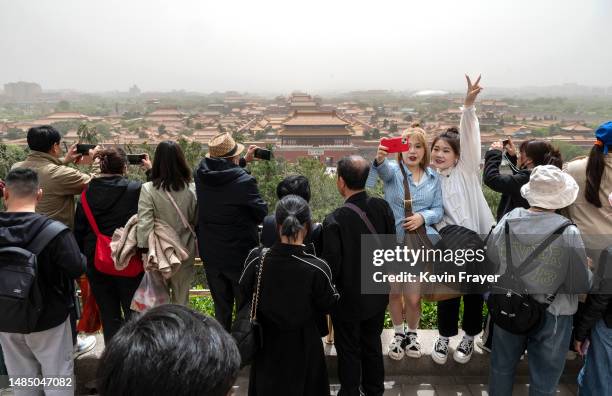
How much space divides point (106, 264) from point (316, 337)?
1036 mm

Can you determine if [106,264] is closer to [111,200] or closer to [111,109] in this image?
[111,200]

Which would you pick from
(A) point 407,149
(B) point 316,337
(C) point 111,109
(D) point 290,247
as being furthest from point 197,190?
(C) point 111,109

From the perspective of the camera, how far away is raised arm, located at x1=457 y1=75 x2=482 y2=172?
6.63 ft

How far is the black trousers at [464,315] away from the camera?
81.4 inches

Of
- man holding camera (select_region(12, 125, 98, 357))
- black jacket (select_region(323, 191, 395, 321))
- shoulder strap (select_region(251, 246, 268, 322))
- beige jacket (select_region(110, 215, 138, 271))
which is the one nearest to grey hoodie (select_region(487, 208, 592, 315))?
black jacket (select_region(323, 191, 395, 321))

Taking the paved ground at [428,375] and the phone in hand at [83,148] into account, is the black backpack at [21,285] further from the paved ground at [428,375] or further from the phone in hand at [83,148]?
the phone in hand at [83,148]

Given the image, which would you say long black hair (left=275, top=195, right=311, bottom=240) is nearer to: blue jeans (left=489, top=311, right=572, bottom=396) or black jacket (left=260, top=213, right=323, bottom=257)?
black jacket (left=260, top=213, right=323, bottom=257)

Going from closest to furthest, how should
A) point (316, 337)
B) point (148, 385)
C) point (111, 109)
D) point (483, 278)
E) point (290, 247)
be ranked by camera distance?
point (148, 385), point (290, 247), point (316, 337), point (483, 278), point (111, 109)

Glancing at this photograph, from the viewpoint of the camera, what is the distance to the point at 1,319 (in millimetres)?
1531

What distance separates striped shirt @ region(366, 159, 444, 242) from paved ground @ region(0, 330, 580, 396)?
2.04ft

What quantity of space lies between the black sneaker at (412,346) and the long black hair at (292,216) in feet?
3.03

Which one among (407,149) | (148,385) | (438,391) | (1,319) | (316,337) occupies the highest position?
(407,149)

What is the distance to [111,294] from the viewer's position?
6.84ft

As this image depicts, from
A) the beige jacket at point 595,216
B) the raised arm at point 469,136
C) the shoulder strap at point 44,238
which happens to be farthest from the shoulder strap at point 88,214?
the beige jacket at point 595,216
